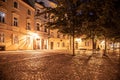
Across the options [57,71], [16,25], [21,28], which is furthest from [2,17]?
[57,71]

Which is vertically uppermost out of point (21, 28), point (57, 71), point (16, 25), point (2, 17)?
point (2, 17)

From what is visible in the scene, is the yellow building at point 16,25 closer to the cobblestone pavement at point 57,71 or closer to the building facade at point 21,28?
the building facade at point 21,28

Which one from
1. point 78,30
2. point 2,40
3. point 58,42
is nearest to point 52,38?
point 58,42

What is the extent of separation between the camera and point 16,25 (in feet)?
102

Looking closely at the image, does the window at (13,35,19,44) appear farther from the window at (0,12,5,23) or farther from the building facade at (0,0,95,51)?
the window at (0,12,5,23)

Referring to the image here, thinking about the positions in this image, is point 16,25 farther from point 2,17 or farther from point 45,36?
point 45,36

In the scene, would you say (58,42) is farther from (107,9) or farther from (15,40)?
(107,9)

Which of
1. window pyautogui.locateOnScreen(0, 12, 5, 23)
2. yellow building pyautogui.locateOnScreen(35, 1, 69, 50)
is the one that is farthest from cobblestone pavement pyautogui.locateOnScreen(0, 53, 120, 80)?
yellow building pyautogui.locateOnScreen(35, 1, 69, 50)

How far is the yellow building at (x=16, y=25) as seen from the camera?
27.1 meters

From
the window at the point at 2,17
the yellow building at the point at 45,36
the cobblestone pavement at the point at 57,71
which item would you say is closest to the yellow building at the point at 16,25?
the window at the point at 2,17

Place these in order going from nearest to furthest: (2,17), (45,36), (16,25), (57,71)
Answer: (57,71) < (2,17) < (16,25) < (45,36)

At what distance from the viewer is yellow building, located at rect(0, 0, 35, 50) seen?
88.9 ft

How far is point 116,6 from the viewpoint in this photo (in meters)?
10.9

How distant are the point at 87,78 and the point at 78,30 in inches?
524
